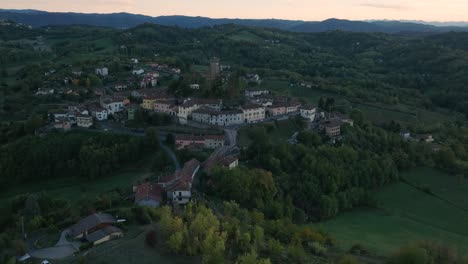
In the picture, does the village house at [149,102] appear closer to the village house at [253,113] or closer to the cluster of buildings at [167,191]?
the village house at [253,113]

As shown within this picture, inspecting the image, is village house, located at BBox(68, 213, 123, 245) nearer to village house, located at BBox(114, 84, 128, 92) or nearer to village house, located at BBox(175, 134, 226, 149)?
village house, located at BBox(175, 134, 226, 149)

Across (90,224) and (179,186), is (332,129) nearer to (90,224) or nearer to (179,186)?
(179,186)

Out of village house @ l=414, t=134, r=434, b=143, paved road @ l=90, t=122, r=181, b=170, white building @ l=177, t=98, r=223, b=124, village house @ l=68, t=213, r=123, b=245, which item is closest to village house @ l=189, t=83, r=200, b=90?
white building @ l=177, t=98, r=223, b=124

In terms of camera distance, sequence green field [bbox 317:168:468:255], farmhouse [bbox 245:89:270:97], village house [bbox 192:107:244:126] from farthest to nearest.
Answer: farmhouse [bbox 245:89:270:97] → village house [bbox 192:107:244:126] → green field [bbox 317:168:468:255]

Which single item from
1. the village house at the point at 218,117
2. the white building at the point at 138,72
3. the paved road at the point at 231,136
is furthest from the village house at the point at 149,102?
the white building at the point at 138,72

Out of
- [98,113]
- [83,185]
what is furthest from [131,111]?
[83,185]

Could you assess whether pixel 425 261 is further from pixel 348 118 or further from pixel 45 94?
pixel 45 94
